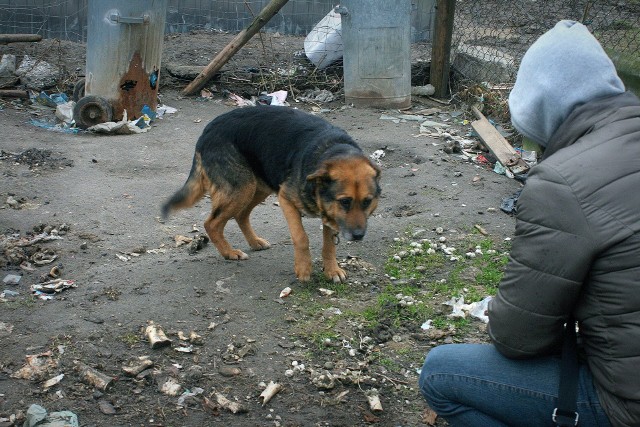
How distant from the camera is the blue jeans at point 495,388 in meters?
2.91

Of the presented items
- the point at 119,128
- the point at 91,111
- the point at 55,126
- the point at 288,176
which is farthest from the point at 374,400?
the point at 55,126

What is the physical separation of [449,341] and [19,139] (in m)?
6.44

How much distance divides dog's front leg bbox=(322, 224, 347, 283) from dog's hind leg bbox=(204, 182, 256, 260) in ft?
2.43

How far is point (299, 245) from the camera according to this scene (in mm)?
5590

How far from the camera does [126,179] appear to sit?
8.05 meters

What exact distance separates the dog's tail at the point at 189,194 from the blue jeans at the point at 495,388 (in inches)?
130

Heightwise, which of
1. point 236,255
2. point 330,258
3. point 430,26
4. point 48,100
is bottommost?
point 236,255

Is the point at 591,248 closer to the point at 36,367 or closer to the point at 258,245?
the point at 36,367

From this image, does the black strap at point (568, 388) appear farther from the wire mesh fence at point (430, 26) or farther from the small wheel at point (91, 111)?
the small wheel at point (91, 111)

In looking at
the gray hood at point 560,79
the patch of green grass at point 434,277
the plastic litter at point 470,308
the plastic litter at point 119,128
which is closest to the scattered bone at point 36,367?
the patch of green grass at point 434,277

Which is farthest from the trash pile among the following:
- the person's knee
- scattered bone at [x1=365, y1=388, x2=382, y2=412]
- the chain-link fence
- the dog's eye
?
the person's knee

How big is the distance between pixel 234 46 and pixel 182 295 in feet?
21.0

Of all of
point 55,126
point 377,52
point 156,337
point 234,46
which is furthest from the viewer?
point 234,46

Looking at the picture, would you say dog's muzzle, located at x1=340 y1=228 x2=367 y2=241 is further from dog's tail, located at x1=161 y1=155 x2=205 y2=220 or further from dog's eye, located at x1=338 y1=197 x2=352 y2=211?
dog's tail, located at x1=161 y1=155 x2=205 y2=220
